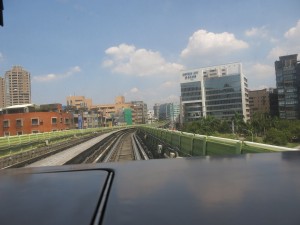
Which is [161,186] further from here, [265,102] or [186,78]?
[265,102]

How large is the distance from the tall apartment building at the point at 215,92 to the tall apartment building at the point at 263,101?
19.6 metres

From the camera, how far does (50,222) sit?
1346 millimetres

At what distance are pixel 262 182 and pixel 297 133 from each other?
284 ft

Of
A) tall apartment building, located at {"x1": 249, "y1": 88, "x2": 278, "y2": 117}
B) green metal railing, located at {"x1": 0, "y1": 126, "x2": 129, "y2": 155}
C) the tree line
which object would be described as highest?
tall apartment building, located at {"x1": 249, "y1": 88, "x2": 278, "y2": 117}

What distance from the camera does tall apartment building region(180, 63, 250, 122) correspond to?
125 m

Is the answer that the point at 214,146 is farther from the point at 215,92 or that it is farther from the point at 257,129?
the point at 215,92

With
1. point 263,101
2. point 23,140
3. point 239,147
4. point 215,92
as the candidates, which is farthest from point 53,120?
point 263,101

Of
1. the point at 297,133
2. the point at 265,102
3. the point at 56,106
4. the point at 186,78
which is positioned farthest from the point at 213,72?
the point at 56,106

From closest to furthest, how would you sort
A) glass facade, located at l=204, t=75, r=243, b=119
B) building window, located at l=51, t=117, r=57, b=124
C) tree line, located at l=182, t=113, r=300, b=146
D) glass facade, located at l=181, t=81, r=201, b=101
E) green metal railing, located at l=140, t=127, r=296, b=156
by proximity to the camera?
green metal railing, located at l=140, t=127, r=296, b=156
building window, located at l=51, t=117, r=57, b=124
tree line, located at l=182, t=113, r=300, b=146
glass facade, located at l=204, t=75, r=243, b=119
glass facade, located at l=181, t=81, r=201, b=101

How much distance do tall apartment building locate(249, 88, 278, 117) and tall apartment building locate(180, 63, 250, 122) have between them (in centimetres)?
1963

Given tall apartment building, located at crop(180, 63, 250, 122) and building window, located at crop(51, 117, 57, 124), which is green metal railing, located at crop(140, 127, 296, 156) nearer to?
building window, located at crop(51, 117, 57, 124)

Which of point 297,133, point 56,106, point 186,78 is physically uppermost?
point 186,78

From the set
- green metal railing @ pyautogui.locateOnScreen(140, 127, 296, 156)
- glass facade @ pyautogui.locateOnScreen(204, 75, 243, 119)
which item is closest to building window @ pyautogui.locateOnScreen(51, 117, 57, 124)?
green metal railing @ pyautogui.locateOnScreen(140, 127, 296, 156)

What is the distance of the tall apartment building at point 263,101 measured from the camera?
148m
